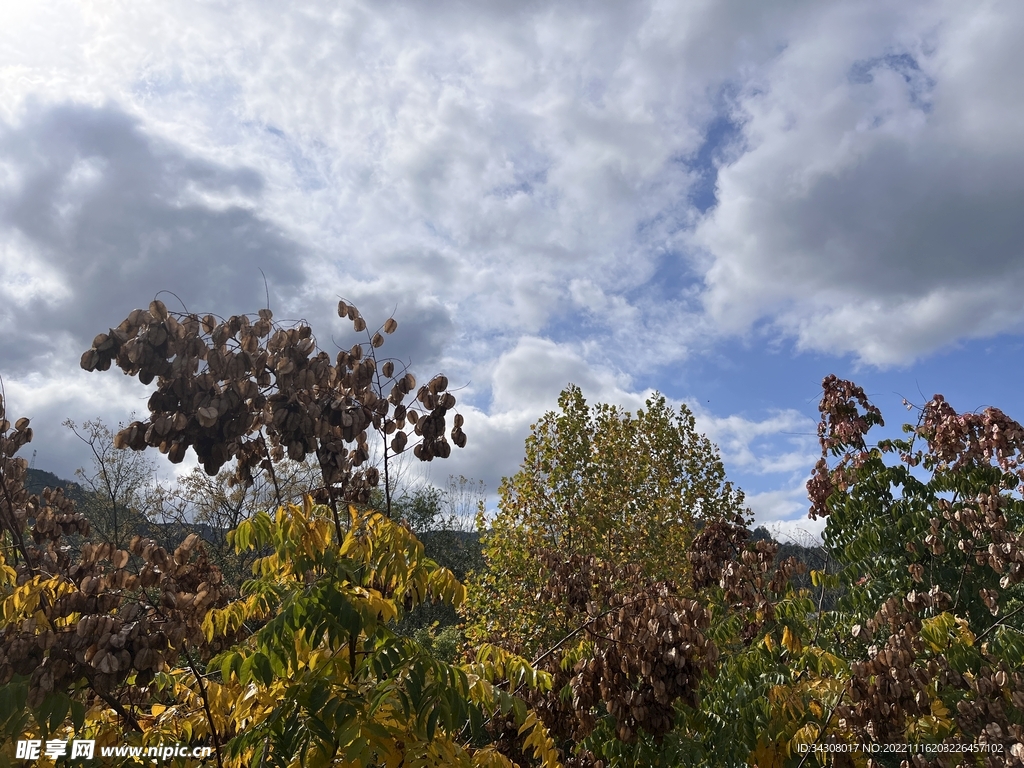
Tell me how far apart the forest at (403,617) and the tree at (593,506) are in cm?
671

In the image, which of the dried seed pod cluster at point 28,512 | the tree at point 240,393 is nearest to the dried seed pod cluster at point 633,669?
the tree at point 240,393

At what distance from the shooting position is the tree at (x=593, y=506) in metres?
13.8

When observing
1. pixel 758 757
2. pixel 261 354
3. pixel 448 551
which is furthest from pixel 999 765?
pixel 448 551

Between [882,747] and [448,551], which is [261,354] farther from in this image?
[448,551]

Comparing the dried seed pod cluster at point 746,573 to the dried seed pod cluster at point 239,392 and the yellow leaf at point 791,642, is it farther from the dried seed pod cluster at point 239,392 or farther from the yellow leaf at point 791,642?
the dried seed pod cluster at point 239,392

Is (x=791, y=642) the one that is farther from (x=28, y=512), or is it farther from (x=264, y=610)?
(x=28, y=512)

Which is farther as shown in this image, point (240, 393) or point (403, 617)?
→ point (403, 617)

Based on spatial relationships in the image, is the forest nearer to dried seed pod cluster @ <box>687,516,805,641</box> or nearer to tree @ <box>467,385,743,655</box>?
dried seed pod cluster @ <box>687,516,805,641</box>

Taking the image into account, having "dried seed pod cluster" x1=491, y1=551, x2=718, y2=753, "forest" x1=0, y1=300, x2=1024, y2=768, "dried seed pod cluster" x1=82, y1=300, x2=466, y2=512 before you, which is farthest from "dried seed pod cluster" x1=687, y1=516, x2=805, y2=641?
"dried seed pod cluster" x1=82, y1=300, x2=466, y2=512

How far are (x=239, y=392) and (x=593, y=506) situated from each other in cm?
1214

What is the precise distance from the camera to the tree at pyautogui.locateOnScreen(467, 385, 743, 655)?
13.8m

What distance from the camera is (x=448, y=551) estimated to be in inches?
1427

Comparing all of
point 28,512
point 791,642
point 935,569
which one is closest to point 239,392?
point 28,512

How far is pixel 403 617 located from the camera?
4691 millimetres
